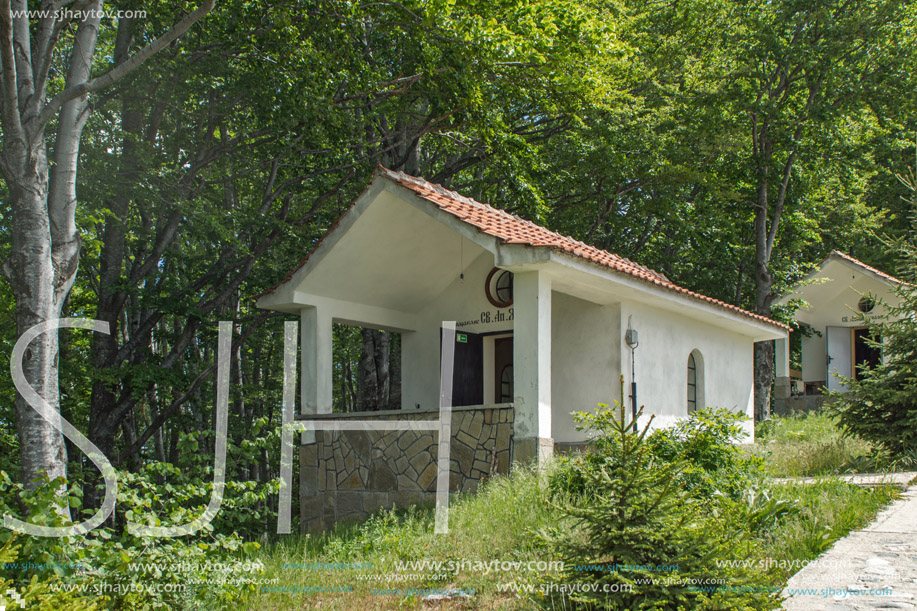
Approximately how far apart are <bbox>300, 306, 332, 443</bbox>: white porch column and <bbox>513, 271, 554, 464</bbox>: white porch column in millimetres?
3527

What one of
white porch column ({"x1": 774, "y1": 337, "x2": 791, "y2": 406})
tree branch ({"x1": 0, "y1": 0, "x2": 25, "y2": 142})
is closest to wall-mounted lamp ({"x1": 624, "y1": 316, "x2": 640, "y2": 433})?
tree branch ({"x1": 0, "y1": 0, "x2": 25, "y2": 142})

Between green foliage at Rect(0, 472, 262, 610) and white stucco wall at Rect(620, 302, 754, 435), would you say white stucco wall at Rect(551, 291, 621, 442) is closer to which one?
white stucco wall at Rect(620, 302, 754, 435)

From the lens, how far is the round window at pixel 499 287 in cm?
1270

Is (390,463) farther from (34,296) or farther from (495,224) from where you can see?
(34,296)

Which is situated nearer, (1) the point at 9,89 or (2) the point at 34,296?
(2) the point at 34,296

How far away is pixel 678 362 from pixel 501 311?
124 inches

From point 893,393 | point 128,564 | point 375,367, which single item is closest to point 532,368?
point 893,393

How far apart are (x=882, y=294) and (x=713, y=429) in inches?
647

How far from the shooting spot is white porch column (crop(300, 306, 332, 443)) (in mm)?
12047

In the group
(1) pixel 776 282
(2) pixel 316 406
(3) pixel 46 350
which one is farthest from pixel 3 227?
(1) pixel 776 282

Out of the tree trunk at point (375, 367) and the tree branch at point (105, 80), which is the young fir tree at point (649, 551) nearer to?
the tree branch at point (105, 80)

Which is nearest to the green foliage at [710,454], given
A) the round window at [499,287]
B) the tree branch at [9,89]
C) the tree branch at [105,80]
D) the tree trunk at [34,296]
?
the round window at [499,287]

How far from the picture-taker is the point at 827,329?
22.9 metres

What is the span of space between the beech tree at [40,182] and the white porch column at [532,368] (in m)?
4.96
